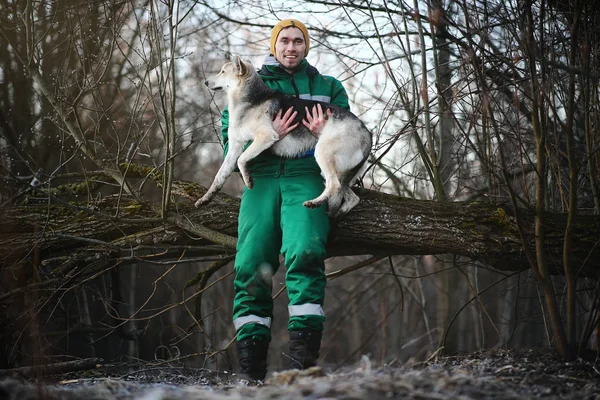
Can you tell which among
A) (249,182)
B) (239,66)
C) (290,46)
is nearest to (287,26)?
Result: (290,46)

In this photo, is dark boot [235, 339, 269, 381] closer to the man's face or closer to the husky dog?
the husky dog

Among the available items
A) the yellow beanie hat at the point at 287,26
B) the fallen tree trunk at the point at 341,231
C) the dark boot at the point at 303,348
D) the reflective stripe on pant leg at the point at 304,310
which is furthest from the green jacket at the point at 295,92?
the dark boot at the point at 303,348

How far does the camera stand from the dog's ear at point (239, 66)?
4.59 meters

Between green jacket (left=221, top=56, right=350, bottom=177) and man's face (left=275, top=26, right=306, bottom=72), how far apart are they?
0.10 metres

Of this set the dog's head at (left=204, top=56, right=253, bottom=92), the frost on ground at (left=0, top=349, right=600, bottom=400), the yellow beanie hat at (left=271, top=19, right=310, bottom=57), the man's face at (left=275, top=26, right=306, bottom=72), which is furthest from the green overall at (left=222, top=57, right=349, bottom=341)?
the frost on ground at (left=0, top=349, right=600, bottom=400)

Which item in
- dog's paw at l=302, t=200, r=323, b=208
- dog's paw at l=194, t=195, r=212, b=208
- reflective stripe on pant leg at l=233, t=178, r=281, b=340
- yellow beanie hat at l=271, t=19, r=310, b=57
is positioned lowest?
reflective stripe on pant leg at l=233, t=178, r=281, b=340

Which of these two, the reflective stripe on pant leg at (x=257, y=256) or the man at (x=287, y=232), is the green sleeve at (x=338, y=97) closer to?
the man at (x=287, y=232)

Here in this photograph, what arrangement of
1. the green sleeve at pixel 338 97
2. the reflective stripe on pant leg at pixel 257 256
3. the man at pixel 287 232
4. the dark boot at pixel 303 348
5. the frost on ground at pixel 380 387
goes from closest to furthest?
the frost on ground at pixel 380 387, the dark boot at pixel 303 348, the man at pixel 287 232, the reflective stripe on pant leg at pixel 257 256, the green sleeve at pixel 338 97

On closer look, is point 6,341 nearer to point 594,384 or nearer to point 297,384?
point 297,384

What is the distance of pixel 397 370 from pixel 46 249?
342cm

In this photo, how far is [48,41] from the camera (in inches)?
337

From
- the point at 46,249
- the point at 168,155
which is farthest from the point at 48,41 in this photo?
the point at 168,155

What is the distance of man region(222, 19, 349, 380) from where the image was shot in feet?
12.6

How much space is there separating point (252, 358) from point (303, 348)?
14.2 inches
